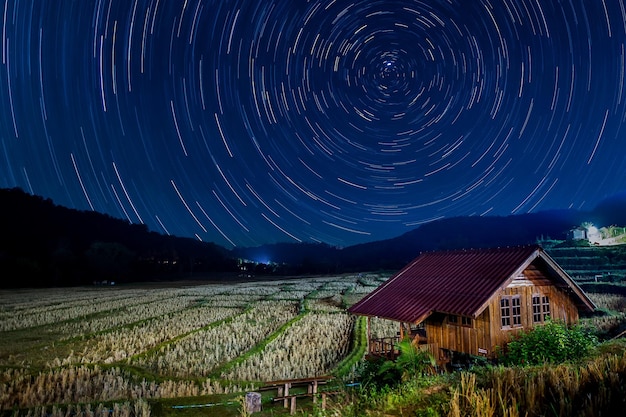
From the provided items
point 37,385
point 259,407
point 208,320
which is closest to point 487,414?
point 259,407

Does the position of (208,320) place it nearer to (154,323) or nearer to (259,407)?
(154,323)

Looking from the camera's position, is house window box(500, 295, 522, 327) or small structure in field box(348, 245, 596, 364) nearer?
small structure in field box(348, 245, 596, 364)

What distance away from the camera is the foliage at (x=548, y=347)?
14.8 m

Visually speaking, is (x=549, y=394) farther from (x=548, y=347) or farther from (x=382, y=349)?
(x=382, y=349)

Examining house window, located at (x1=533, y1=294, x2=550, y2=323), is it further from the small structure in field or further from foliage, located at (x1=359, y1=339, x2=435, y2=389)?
foliage, located at (x1=359, y1=339, x2=435, y2=389)

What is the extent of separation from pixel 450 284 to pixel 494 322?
7.82 feet

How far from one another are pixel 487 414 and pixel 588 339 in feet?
37.6

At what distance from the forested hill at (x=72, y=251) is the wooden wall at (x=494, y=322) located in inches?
3579

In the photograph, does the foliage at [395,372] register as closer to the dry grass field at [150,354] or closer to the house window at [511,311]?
the dry grass field at [150,354]

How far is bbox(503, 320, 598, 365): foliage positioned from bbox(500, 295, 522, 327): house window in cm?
123

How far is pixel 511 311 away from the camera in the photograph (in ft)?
56.3

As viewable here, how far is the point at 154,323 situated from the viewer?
3186 centimetres

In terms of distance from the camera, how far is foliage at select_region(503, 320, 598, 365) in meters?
14.8

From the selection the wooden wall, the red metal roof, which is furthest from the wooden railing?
the wooden wall
